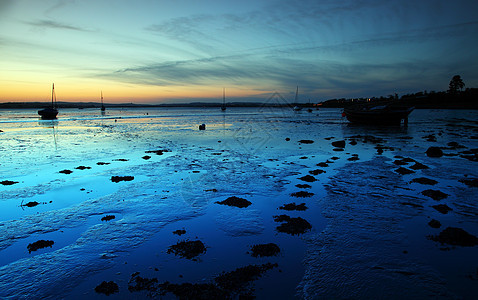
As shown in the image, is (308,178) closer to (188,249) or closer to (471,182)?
(471,182)

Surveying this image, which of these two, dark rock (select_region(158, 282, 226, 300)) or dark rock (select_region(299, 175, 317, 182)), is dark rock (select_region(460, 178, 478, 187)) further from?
dark rock (select_region(158, 282, 226, 300))

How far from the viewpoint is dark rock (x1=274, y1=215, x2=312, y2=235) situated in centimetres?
785

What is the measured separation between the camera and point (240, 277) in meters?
5.56

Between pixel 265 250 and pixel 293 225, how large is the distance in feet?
5.84

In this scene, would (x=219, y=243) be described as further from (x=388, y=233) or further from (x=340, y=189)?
(x=340, y=189)

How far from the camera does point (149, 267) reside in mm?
6043

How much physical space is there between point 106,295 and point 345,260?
17.1 feet

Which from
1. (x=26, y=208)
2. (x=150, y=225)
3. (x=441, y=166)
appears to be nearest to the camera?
(x=150, y=225)

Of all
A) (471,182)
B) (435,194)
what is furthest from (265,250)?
(471,182)

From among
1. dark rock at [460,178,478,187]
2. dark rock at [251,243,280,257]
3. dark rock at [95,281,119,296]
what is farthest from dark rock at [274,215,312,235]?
dark rock at [460,178,478,187]

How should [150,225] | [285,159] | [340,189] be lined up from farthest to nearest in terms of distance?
[285,159] → [340,189] → [150,225]

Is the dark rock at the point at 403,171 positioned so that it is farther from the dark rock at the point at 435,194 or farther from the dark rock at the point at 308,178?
the dark rock at the point at 308,178

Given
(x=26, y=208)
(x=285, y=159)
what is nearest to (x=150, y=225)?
(x=26, y=208)

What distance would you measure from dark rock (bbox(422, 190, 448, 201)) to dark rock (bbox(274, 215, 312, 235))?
6002 millimetres
